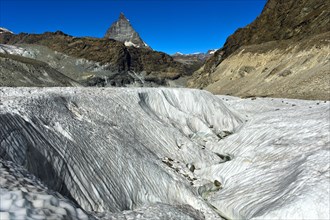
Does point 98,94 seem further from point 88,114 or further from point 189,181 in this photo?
point 189,181

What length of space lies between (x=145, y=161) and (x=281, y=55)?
61441 millimetres

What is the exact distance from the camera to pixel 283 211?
37.8 feet

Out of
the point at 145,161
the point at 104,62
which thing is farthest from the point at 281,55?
the point at 104,62

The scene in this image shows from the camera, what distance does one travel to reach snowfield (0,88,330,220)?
1030 centimetres

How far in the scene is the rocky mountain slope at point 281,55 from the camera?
47.8 meters

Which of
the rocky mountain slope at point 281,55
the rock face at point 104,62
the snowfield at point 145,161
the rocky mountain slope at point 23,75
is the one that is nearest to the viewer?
the snowfield at point 145,161

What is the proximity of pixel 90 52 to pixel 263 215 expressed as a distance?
466 feet

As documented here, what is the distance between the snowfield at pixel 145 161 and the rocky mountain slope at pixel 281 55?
21.9 metres

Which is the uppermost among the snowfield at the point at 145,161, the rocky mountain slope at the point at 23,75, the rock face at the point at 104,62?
the rock face at the point at 104,62

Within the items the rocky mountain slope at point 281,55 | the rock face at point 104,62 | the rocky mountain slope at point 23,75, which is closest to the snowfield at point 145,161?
the rocky mountain slope at point 281,55

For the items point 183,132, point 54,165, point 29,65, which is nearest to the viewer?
point 54,165

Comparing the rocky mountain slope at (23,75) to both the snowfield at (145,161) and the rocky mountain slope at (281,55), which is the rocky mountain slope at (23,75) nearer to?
the snowfield at (145,161)

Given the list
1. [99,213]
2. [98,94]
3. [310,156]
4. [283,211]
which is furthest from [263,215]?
[98,94]

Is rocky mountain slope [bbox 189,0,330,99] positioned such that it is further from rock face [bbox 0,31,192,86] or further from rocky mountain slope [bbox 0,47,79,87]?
rock face [bbox 0,31,192,86]
